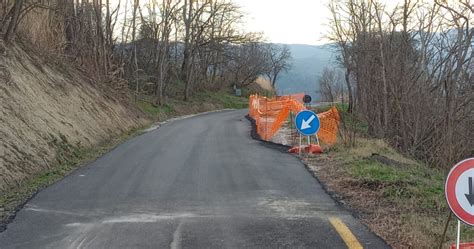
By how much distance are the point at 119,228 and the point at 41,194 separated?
2990 millimetres

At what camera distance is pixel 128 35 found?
49.1m

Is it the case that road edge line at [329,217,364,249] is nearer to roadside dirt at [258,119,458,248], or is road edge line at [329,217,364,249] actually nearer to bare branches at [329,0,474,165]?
roadside dirt at [258,119,458,248]

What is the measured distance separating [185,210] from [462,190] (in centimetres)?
393

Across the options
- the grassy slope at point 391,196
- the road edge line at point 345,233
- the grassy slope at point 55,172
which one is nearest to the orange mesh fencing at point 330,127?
the grassy slope at point 391,196

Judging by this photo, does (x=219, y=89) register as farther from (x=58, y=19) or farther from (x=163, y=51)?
(x=58, y=19)

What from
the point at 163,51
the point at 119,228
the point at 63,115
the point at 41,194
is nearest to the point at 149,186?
the point at 41,194

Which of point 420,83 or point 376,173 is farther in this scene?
point 420,83

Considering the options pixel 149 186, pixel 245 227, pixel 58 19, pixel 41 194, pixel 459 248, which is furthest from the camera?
pixel 58 19

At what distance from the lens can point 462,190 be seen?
16.0 ft

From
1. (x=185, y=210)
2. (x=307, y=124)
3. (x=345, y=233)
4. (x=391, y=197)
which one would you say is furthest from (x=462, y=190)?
(x=307, y=124)

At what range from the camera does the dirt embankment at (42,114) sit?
37.3ft

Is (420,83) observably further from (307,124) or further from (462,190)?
(462,190)

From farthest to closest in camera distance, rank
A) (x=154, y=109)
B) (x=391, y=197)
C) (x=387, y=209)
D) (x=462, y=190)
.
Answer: (x=154, y=109), (x=391, y=197), (x=387, y=209), (x=462, y=190)

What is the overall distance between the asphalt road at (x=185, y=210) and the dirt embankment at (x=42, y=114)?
1089 mm
